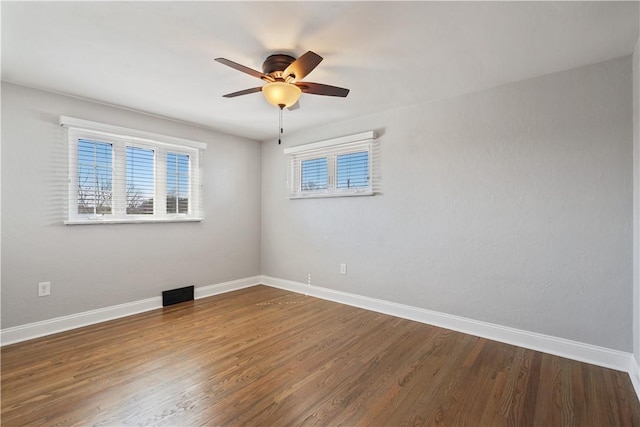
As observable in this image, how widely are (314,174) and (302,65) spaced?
227 cm

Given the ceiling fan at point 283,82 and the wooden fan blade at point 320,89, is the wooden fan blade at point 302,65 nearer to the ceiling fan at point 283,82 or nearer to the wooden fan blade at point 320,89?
the ceiling fan at point 283,82

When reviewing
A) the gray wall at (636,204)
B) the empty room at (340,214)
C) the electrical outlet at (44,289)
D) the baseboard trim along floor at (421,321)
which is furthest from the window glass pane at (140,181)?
the gray wall at (636,204)

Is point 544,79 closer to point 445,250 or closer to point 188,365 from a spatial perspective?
point 445,250

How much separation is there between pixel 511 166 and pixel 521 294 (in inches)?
44.0

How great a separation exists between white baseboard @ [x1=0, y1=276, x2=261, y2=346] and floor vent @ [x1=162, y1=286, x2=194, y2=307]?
6 centimetres

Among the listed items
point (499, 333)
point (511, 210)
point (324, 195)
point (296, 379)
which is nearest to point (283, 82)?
point (324, 195)

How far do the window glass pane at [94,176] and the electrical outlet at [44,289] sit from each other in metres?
0.72

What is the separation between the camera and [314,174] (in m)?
4.15

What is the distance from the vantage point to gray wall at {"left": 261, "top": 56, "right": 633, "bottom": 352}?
2.24 metres

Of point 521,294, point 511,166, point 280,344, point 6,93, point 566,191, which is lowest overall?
point 280,344

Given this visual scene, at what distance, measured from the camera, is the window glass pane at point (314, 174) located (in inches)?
159

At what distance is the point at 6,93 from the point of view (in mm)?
2574

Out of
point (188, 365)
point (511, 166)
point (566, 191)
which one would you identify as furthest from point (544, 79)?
point (188, 365)

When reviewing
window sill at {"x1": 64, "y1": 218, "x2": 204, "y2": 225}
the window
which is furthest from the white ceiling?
window sill at {"x1": 64, "y1": 218, "x2": 204, "y2": 225}
